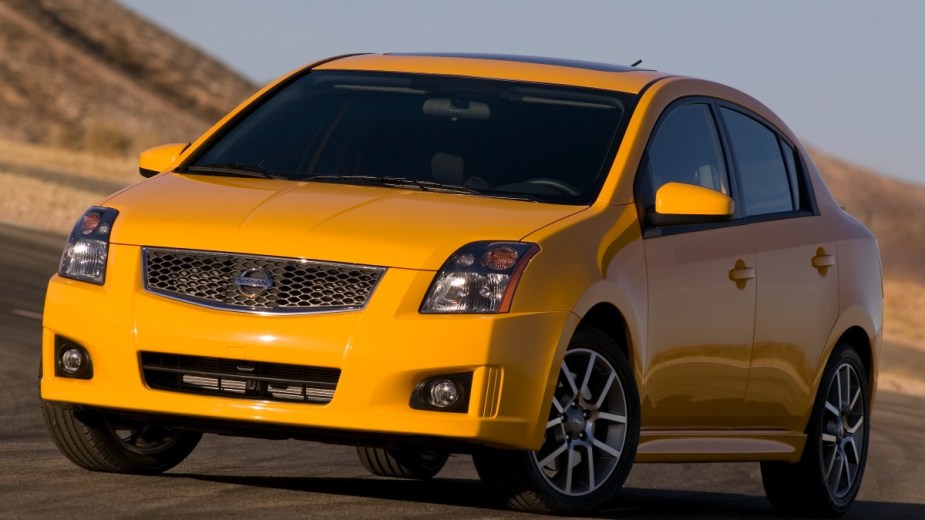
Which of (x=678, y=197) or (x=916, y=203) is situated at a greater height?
(x=678, y=197)

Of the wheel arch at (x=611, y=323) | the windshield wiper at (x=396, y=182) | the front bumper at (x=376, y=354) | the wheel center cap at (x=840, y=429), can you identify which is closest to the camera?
the front bumper at (x=376, y=354)

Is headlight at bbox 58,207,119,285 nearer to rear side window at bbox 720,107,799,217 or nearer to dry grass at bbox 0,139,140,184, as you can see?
rear side window at bbox 720,107,799,217

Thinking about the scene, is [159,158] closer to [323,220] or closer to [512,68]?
[323,220]

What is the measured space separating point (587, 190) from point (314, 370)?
144cm

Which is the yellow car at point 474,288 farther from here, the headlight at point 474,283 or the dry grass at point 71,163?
the dry grass at point 71,163

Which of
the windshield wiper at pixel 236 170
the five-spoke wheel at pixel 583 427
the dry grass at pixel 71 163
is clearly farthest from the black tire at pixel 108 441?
the dry grass at pixel 71 163

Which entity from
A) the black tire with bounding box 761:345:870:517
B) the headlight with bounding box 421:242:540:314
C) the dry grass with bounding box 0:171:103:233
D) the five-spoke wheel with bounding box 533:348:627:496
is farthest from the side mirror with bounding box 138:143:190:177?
the dry grass with bounding box 0:171:103:233

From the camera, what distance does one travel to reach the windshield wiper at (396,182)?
24.9ft

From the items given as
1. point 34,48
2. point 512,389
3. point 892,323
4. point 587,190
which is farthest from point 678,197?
point 34,48

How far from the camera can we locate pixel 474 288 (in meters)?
6.78

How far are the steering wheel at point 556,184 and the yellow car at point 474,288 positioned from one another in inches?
0.5

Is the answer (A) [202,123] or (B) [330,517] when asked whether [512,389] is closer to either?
(B) [330,517]

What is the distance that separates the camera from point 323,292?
6754mm

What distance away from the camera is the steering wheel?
25.1 feet
